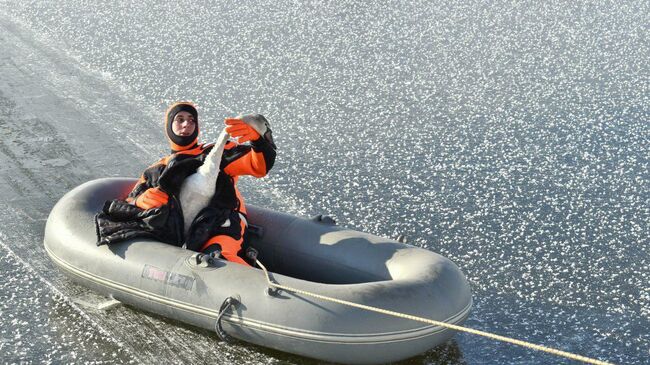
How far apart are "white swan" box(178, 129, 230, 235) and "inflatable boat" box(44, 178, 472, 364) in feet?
0.77

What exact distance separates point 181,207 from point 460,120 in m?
2.66

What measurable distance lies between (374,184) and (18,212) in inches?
82.6

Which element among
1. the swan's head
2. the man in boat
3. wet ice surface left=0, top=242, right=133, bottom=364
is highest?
the swan's head

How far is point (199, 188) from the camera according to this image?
15.1ft

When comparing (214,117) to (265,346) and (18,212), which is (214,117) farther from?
(265,346)

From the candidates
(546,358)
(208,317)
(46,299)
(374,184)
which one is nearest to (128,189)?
(46,299)

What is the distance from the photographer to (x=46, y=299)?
4.71m

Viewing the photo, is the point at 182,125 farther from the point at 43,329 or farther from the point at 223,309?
the point at 43,329

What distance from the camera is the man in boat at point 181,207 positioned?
4.52 metres

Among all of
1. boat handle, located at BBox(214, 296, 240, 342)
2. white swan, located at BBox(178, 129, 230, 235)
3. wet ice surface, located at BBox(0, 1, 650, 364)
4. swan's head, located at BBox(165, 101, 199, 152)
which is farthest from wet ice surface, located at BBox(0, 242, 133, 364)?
swan's head, located at BBox(165, 101, 199, 152)

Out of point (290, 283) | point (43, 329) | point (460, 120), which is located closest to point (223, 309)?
point (290, 283)

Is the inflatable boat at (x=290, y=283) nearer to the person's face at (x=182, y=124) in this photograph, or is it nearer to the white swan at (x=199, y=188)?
the white swan at (x=199, y=188)

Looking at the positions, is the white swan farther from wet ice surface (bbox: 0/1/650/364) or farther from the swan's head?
wet ice surface (bbox: 0/1/650/364)

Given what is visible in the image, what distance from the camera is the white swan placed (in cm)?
456
